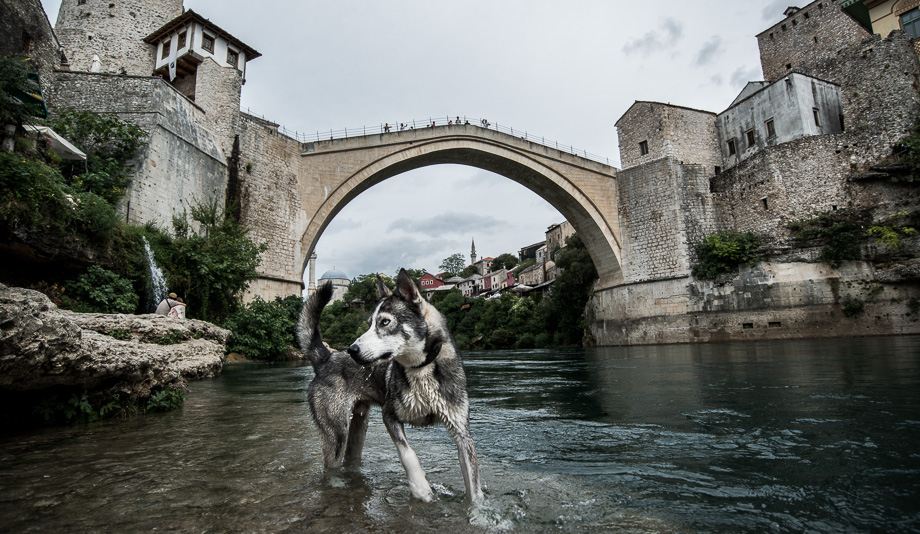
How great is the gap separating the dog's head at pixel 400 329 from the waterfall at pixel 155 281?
990cm

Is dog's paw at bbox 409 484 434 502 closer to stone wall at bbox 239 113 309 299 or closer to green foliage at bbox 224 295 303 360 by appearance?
green foliage at bbox 224 295 303 360

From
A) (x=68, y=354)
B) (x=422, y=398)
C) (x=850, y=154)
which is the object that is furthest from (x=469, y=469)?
(x=850, y=154)

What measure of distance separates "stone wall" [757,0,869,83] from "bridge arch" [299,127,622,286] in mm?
11620

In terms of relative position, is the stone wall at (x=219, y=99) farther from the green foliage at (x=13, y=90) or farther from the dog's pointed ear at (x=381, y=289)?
the dog's pointed ear at (x=381, y=289)

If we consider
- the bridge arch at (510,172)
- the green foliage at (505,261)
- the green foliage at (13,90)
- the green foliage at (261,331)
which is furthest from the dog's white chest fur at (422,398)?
the green foliage at (505,261)

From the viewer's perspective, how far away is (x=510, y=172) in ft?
72.6

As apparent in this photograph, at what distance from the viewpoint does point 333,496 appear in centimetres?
179

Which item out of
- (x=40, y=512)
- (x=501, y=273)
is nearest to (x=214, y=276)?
(x=40, y=512)

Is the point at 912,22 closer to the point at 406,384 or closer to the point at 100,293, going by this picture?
the point at 406,384

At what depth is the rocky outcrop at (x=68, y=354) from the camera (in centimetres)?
213

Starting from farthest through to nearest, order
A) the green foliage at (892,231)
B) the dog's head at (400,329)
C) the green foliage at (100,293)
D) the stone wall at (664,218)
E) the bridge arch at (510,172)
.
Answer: the stone wall at (664,218), the bridge arch at (510,172), the green foliage at (892,231), the green foliage at (100,293), the dog's head at (400,329)

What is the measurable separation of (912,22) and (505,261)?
55.4 m

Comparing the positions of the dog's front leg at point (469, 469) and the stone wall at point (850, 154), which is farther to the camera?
the stone wall at point (850, 154)

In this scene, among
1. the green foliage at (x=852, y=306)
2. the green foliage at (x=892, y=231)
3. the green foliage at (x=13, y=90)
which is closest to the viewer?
the green foliage at (x=13, y=90)
